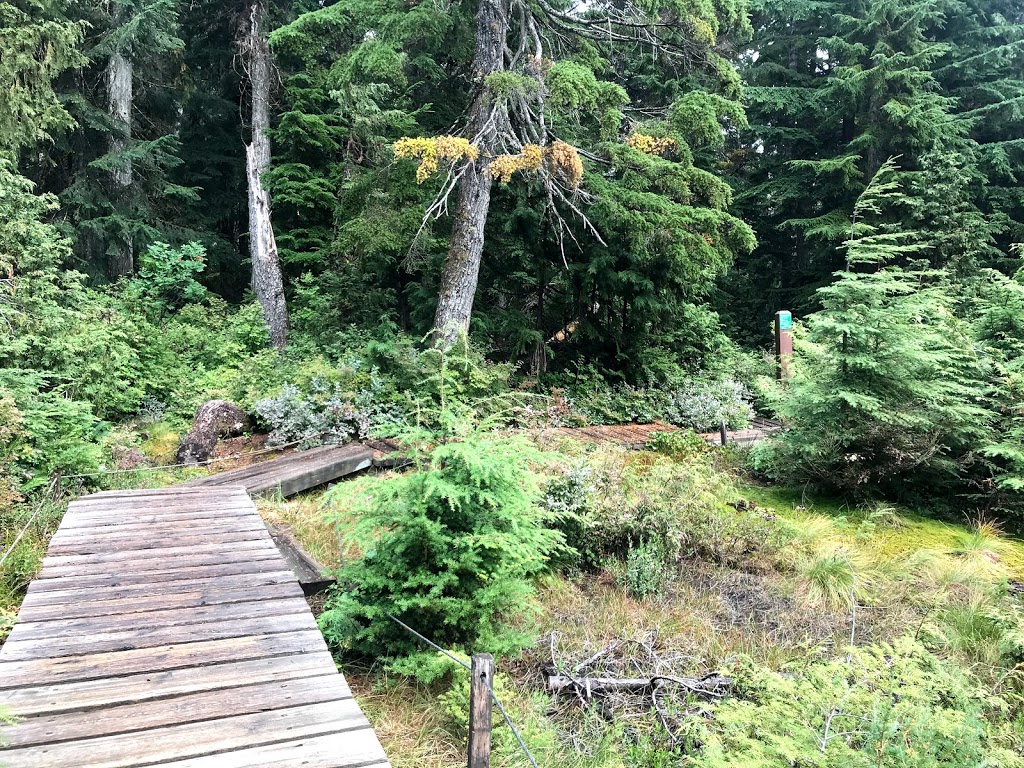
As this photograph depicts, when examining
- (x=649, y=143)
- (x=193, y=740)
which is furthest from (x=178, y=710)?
(x=649, y=143)

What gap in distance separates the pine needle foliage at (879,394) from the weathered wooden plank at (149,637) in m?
5.33

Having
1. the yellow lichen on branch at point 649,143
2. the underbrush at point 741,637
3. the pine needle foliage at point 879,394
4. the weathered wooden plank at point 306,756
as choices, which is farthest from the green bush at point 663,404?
the weathered wooden plank at point 306,756

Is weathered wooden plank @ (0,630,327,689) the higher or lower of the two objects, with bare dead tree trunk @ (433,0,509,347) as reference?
lower

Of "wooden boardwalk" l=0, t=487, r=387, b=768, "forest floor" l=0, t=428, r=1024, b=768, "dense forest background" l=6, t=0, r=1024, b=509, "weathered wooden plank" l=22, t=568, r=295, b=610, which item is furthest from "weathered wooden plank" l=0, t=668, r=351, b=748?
"dense forest background" l=6, t=0, r=1024, b=509

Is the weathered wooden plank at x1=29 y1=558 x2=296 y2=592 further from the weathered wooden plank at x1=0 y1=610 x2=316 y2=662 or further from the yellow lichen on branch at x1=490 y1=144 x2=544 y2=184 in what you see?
the yellow lichen on branch at x1=490 y1=144 x2=544 y2=184

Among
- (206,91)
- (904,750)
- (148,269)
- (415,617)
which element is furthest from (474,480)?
(206,91)

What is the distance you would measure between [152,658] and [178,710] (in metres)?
0.54

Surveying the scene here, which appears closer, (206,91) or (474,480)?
(474,480)

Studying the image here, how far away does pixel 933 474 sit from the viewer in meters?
6.56

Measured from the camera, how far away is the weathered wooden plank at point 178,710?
226 cm

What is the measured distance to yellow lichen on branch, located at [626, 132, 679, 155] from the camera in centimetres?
862

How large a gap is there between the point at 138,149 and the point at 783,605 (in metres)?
14.8

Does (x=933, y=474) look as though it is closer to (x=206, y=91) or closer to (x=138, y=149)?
(x=138, y=149)

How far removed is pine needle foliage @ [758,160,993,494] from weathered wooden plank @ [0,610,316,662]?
5333mm
